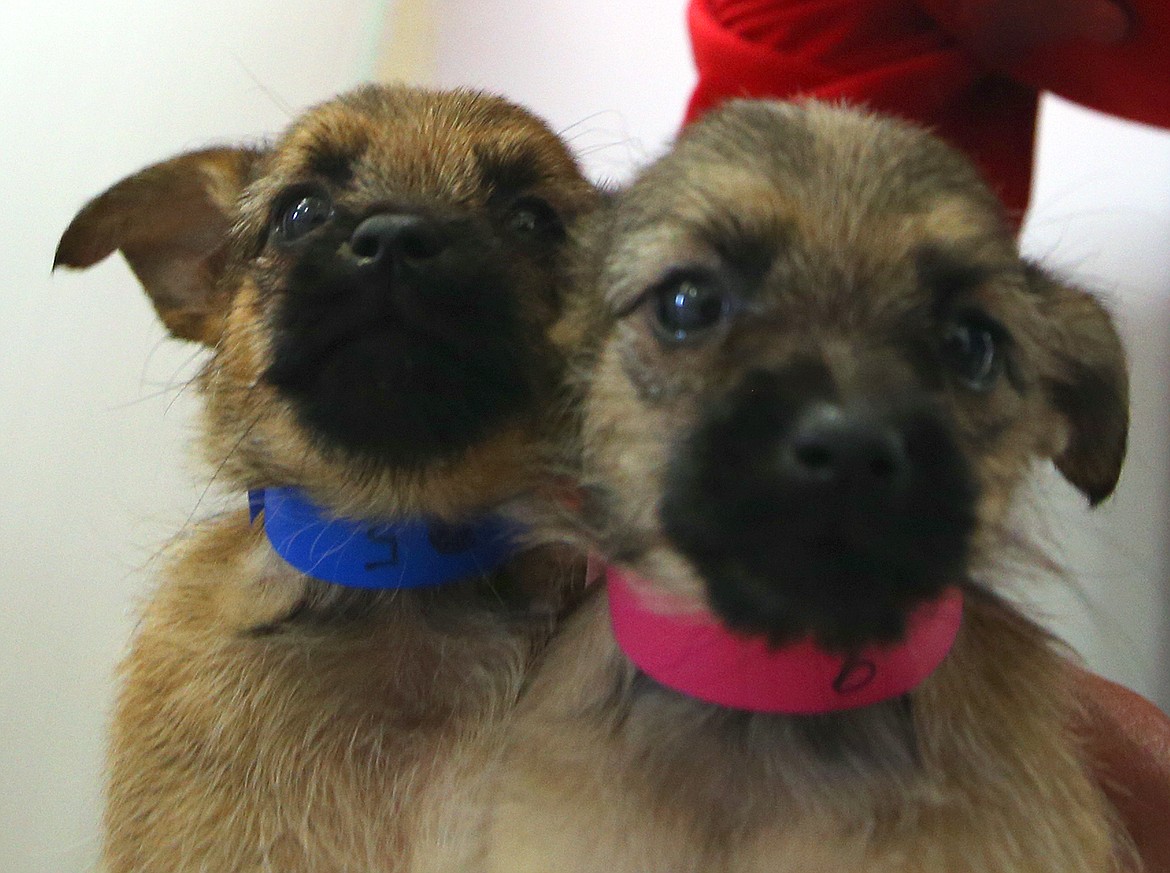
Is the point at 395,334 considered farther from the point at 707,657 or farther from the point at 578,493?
the point at 707,657

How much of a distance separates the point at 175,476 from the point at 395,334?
128cm

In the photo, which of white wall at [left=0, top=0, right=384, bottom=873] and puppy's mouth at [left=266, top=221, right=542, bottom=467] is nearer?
puppy's mouth at [left=266, top=221, right=542, bottom=467]

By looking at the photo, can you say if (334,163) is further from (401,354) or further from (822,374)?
(822,374)

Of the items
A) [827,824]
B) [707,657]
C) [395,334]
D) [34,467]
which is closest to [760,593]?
[707,657]

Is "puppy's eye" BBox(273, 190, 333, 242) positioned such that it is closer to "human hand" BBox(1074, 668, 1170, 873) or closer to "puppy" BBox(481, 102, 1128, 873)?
"puppy" BBox(481, 102, 1128, 873)

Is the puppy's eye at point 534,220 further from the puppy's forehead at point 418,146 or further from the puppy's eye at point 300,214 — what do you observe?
the puppy's eye at point 300,214

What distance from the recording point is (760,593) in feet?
2.36

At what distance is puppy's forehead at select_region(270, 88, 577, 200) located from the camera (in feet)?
3.94

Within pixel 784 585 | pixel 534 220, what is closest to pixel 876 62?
pixel 534 220

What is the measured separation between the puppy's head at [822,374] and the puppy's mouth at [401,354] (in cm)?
12

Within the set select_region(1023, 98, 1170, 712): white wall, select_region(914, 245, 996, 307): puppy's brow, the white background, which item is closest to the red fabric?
the white background

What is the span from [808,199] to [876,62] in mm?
669

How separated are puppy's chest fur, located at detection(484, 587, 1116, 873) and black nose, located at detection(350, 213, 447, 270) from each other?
46 centimetres

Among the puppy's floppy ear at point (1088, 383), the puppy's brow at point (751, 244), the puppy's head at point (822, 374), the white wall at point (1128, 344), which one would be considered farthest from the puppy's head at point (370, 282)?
the white wall at point (1128, 344)
